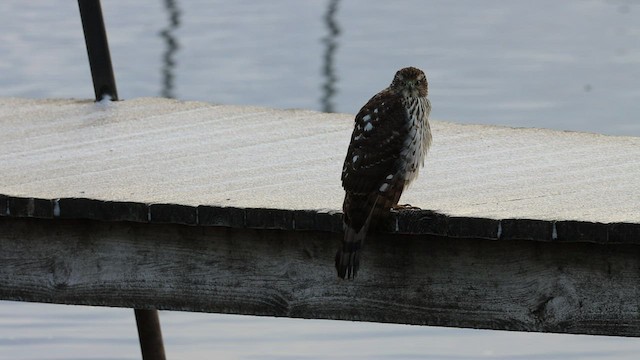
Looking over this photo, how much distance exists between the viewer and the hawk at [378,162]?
4.86 meters

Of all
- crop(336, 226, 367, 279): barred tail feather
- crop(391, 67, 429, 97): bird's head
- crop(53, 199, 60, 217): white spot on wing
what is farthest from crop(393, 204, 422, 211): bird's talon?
crop(53, 199, 60, 217): white spot on wing

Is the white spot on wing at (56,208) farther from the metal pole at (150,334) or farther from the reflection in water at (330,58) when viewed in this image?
the reflection in water at (330,58)

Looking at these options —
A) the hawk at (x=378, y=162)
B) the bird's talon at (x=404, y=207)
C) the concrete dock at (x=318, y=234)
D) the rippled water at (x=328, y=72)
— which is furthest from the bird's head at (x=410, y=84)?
the rippled water at (x=328, y=72)

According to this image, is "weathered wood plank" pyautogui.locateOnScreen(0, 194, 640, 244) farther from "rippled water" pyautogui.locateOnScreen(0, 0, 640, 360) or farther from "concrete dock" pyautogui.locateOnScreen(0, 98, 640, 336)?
"rippled water" pyautogui.locateOnScreen(0, 0, 640, 360)

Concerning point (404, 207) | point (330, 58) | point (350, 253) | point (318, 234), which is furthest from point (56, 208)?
point (330, 58)

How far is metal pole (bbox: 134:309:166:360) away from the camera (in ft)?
23.9

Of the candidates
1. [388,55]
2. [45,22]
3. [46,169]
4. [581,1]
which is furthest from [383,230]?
[581,1]

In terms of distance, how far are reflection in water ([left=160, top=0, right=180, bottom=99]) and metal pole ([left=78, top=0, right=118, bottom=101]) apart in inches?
279

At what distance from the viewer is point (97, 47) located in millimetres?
7984

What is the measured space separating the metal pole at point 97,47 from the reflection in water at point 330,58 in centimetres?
663

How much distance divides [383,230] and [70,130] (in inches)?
101

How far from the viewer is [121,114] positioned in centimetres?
750

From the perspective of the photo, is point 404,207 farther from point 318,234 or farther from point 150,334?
point 150,334

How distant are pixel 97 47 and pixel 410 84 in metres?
2.92
